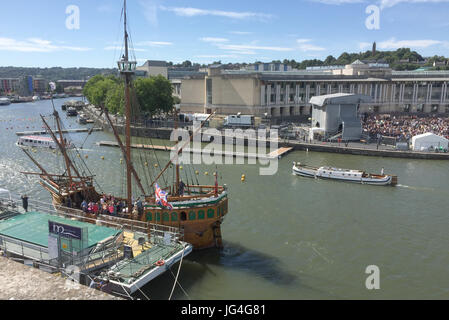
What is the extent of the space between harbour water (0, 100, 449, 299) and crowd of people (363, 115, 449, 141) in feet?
44.4

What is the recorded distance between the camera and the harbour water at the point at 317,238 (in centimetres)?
1638

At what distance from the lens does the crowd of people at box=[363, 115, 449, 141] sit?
49.7 meters

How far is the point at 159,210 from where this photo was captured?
19.2 m

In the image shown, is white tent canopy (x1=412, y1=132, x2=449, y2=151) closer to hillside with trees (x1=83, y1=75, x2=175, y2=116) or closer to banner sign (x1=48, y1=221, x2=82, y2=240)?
hillside with trees (x1=83, y1=75, x2=175, y2=116)

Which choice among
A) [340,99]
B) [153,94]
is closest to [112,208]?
[340,99]

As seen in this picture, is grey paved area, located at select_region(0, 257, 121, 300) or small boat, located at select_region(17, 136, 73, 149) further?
small boat, located at select_region(17, 136, 73, 149)

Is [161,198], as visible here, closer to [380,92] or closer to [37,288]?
[37,288]

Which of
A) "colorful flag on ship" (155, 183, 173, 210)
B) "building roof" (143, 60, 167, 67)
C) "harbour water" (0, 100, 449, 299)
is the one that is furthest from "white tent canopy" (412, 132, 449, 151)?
"building roof" (143, 60, 167, 67)

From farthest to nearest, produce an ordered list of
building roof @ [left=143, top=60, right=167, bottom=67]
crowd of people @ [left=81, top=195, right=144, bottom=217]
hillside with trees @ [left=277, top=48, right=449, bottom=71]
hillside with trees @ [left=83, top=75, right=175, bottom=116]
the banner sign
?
hillside with trees @ [left=277, top=48, right=449, bottom=71]
building roof @ [left=143, top=60, right=167, bottom=67]
hillside with trees @ [left=83, top=75, right=175, bottom=116]
crowd of people @ [left=81, top=195, right=144, bottom=217]
the banner sign

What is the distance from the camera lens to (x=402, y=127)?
5297 cm

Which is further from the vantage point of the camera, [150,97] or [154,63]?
[154,63]

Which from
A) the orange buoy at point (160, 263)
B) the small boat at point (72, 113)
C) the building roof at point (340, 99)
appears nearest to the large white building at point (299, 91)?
the building roof at point (340, 99)

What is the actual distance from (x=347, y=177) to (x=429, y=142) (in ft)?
54.5
